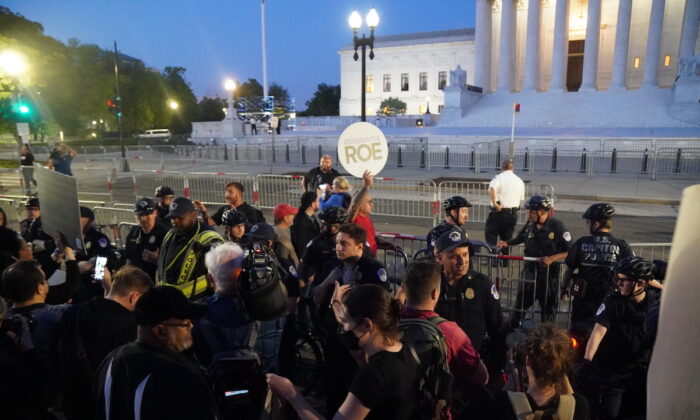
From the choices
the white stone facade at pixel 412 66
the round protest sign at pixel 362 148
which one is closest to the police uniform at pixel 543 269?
the round protest sign at pixel 362 148

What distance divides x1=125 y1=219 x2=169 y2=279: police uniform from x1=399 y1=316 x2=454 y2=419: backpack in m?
3.70

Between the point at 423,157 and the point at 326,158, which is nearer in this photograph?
the point at 326,158

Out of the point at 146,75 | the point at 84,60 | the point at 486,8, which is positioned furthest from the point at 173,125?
the point at 486,8

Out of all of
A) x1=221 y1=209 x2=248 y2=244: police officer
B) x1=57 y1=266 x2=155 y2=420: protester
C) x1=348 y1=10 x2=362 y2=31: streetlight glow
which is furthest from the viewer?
x1=348 y1=10 x2=362 y2=31: streetlight glow

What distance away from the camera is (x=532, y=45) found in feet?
148

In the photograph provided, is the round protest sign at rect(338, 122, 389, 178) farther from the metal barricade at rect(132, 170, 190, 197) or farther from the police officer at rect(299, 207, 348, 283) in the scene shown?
the metal barricade at rect(132, 170, 190, 197)

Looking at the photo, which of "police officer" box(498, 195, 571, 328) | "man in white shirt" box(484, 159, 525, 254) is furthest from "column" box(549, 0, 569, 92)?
"police officer" box(498, 195, 571, 328)

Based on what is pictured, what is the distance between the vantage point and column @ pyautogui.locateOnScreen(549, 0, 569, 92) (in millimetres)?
43344

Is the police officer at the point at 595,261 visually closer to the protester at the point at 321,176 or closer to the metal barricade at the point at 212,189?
the protester at the point at 321,176

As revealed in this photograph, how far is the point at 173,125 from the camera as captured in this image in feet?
233

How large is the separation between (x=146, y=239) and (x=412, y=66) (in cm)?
7214

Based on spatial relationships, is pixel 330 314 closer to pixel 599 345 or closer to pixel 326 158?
pixel 599 345

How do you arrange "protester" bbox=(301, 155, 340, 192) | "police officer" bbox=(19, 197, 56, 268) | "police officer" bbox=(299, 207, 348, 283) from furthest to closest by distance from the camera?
"protester" bbox=(301, 155, 340, 192) < "police officer" bbox=(19, 197, 56, 268) < "police officer" bbox=(299, 207, 348, 283)

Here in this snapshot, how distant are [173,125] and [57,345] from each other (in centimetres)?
7275
